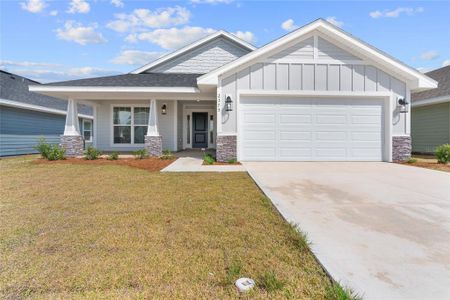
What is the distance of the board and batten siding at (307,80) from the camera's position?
32.2 feet

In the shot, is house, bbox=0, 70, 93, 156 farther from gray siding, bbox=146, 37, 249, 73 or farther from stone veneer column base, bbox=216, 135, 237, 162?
stone veneer column base, bbox=216, 135, 237, 162

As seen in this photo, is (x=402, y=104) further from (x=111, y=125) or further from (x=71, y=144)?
(x=71, y=144)

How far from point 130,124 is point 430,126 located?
1568 centimetres

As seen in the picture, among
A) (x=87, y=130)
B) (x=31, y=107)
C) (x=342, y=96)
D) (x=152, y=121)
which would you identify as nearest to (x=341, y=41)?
(x=342, y=96)

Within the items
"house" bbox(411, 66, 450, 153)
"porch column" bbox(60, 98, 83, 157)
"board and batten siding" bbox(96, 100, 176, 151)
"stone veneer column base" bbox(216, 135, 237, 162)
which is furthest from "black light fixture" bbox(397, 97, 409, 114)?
"porch column" bbox(60, 98, 83, 157)

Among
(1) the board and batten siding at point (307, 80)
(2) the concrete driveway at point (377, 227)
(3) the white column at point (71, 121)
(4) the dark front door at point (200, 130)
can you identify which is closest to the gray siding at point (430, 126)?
(1) the board and batten siding at point (307, 80)

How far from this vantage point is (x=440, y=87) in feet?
43.7

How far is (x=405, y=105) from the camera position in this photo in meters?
9.84

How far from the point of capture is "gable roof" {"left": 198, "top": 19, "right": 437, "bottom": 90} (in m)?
9.38

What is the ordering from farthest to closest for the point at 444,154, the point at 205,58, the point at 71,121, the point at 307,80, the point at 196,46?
the point at 205,58 → the point at 196,46 → the point at 71,121 → the point at 307,80 → the point at 444,154

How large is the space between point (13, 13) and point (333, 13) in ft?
38.3

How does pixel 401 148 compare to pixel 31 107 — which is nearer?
pixel 401 148

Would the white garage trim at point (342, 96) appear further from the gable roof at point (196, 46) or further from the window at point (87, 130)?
the window at point (87, 130)

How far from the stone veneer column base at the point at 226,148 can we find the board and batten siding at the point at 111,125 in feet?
15.5
